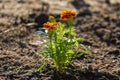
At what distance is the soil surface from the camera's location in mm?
3148

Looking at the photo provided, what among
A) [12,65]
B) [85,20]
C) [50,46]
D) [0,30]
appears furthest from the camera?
[85,20]

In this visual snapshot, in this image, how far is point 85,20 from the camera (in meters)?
4.56

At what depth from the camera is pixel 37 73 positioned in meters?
3.08

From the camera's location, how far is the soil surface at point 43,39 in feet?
10.3

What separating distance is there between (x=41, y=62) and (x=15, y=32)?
806 mm

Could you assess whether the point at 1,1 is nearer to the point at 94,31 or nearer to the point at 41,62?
the point at 94,31

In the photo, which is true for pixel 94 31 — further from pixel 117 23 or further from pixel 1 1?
pixel 1 1

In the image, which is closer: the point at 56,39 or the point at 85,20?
the point at 56,39

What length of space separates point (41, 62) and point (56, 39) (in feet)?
1.26

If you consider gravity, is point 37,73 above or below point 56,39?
below

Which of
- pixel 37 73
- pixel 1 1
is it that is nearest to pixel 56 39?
pixel 37 73

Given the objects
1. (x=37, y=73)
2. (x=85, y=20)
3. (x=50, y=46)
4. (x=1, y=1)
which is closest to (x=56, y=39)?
(x=50, y=46)

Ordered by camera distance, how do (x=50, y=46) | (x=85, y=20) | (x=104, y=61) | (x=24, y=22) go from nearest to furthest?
(x=50, y=46), (x=104, y=61), (x=24, y=22), (x=85, y=20)

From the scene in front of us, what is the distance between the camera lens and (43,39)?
3.81 metres
